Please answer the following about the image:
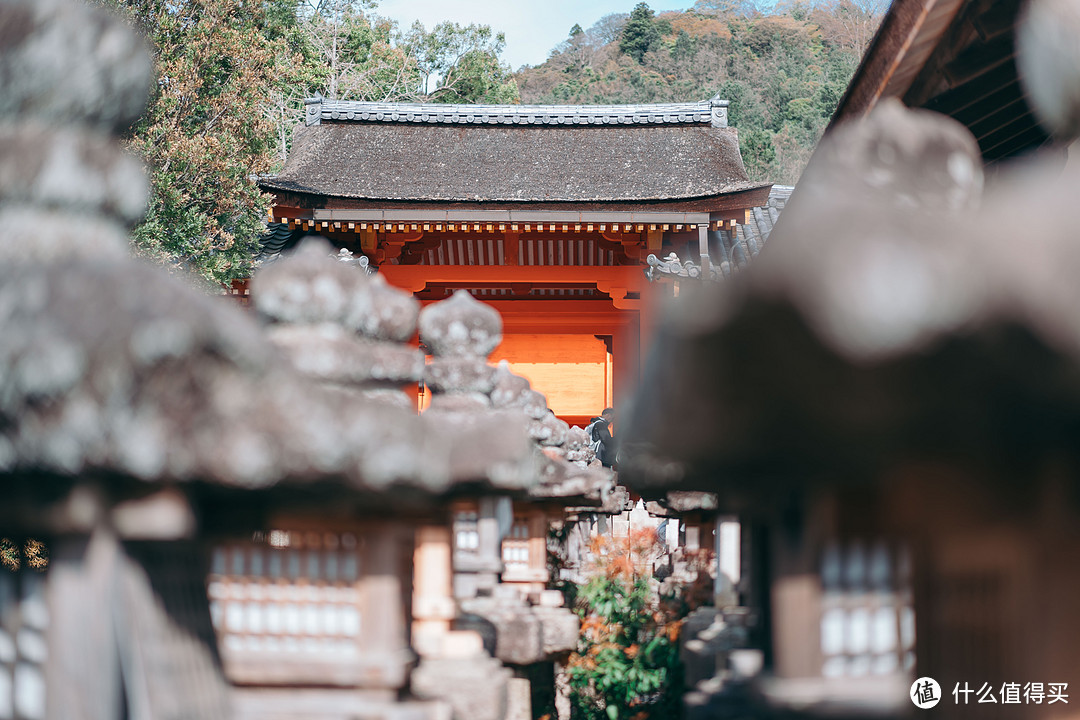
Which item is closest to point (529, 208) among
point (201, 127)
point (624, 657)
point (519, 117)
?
point (201, 127)

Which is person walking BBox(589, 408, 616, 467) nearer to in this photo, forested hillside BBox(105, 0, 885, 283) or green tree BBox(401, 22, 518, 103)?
forested hillside BBox(105, 0, 885, 283)

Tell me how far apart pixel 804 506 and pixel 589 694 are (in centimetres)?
453

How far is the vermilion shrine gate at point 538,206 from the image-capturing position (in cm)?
1072

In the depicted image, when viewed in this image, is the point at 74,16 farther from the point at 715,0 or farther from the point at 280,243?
the point at 715,0

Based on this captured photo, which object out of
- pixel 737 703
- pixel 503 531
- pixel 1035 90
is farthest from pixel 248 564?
pixel 503 531

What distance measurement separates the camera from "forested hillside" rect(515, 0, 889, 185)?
32.7 m

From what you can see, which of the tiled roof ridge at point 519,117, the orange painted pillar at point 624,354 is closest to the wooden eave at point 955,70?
the orange painted pillar at point 624,354

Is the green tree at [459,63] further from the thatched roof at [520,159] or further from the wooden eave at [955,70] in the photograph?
the wooden eave at [955,70]

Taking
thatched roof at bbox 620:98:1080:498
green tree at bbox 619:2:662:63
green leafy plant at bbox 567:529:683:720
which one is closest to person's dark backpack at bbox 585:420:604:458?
green leafy plant at bbox 567:529:683:720

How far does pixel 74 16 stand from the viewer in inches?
65.1

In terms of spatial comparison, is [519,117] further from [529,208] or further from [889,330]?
[889,330]
